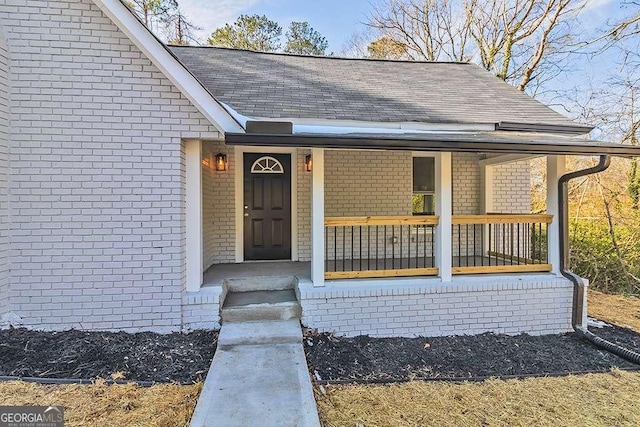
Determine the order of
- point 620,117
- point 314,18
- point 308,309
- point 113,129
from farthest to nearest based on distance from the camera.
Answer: point 314,18 → point 620,117 → point 308,309 → point 113,129

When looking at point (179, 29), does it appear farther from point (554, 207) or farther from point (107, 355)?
point (554, 207)

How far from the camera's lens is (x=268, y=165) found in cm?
687

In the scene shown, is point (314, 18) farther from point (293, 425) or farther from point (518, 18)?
point (293, 425)

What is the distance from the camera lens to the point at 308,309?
472cm

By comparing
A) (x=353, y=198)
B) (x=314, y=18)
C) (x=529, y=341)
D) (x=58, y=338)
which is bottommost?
(x=529, y=341)

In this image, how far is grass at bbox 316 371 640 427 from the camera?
298 cm

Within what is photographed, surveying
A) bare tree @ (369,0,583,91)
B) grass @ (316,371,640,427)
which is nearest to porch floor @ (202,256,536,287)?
grass @ (316,371,640,427)

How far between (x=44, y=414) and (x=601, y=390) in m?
5.08

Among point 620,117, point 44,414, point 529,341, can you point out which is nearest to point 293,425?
point 44,414

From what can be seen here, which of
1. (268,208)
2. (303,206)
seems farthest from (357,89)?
(268,208)

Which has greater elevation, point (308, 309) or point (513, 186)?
point (513, 186)

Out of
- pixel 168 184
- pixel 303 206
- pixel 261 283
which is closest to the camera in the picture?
pixel 168 184

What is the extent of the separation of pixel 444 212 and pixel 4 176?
218 inches

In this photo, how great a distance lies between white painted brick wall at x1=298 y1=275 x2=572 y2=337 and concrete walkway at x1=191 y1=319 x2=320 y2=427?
686mm
